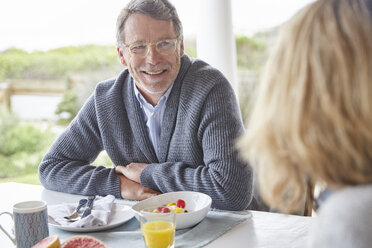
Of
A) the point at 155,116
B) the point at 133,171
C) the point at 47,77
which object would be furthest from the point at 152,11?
the point at 47,77

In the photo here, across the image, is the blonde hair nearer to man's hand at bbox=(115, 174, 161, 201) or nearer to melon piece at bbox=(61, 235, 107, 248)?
melon piece at bbox=(61, 235, 107, 248)

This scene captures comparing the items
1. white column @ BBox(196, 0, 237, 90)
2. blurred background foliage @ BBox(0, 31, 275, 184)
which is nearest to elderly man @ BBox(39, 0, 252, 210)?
white column @ BBox(196, 0, 237, 90)

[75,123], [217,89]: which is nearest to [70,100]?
[75,123]

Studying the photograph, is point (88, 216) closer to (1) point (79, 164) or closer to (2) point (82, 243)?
(2) point (82, 243)

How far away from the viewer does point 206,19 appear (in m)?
3.33

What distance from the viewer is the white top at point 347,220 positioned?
0.67 m

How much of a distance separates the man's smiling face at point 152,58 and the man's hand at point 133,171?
310 mm

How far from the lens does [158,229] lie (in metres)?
1.19

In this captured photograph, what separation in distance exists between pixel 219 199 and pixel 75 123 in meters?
0.82

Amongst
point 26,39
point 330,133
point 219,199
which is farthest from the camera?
point 26,39

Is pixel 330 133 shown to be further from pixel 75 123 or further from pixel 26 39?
pixel 26 39

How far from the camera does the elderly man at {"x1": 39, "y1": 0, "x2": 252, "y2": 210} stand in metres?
1.67

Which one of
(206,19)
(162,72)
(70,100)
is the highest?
(206,19)

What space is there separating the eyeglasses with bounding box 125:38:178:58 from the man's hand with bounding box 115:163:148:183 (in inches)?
17.1
